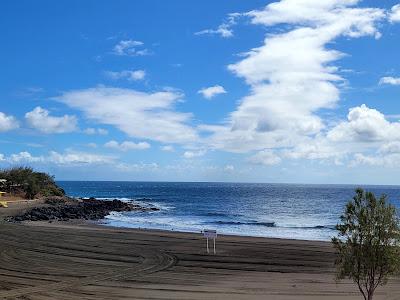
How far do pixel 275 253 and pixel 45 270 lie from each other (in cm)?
1461

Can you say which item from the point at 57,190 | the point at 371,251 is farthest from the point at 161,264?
the point at 57,190

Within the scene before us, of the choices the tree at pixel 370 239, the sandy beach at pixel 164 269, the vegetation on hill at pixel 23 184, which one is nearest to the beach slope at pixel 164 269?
the sandy beach at pixel 164 269

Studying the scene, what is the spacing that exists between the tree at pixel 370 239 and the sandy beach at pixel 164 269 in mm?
5996

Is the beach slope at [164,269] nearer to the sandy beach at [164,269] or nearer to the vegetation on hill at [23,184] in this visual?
the sandy beach at [164,269]

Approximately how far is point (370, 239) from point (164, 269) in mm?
14435

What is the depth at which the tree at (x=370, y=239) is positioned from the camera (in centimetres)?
1426

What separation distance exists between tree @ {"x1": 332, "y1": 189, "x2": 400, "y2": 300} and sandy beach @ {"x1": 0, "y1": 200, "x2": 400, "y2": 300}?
19.7 ft

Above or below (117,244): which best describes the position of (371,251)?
above

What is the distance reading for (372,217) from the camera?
14.5 meters

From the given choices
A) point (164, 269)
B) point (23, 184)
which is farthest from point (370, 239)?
point (23, 184)

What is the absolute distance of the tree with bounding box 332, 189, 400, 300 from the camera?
1426 cm

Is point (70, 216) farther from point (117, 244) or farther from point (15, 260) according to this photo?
point (15, 260)

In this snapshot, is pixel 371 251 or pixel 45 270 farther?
pixel 45 270

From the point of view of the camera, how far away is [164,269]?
86.8ft
